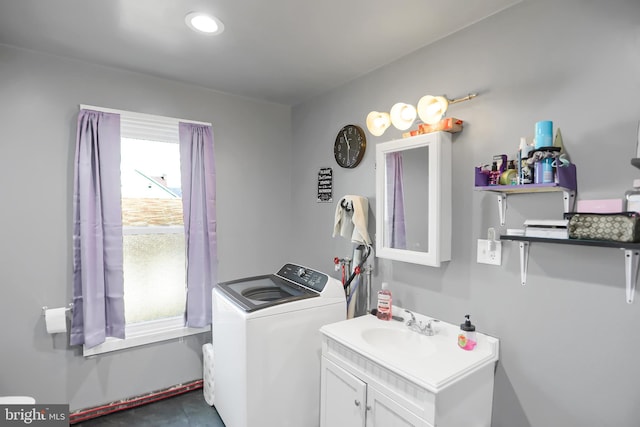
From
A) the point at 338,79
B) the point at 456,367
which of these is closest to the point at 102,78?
the point at 338,79

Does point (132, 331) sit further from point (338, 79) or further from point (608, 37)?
point (608, 37)

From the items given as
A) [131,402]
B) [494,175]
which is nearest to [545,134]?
[494,175]

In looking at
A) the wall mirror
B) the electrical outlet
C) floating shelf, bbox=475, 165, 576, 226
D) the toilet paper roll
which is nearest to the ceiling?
the wall mirror

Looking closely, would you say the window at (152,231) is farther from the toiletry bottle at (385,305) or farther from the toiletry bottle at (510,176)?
the toiletry bottle at (510,176)

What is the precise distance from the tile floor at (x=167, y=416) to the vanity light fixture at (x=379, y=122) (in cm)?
222

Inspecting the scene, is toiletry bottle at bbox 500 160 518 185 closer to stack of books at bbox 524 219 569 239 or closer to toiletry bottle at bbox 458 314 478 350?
stack of books at bbox 524 219 569 239

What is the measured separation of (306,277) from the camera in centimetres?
221

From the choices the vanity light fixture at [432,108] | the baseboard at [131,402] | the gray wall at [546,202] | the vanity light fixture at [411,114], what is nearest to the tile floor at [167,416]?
the baseboard at [131,402]

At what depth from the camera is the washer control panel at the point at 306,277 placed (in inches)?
81.1

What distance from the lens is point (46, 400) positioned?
206cm

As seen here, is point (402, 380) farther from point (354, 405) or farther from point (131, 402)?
point (131, 402)

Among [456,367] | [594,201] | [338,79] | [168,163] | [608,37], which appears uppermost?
[338,79]

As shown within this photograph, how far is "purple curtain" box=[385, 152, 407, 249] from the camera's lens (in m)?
1.88

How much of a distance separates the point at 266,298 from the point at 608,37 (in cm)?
212
